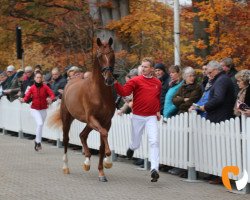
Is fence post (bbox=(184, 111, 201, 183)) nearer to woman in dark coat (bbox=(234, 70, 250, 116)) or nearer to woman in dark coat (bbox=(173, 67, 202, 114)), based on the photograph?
woman in dark coat (bbox=(173, 67, 202, 114))

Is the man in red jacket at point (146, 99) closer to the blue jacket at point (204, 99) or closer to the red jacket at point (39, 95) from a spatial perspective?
the blue jacket at point (204, 99)

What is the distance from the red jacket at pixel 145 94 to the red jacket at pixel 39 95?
7.07m

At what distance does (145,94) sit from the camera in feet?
45.7

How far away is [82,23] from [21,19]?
885 cm

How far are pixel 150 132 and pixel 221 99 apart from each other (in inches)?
57.0

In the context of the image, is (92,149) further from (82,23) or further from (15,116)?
(82,23)

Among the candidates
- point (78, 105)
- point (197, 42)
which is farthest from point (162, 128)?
point (197, 42)

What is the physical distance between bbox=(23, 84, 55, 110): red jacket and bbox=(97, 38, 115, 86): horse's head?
6.97 meters

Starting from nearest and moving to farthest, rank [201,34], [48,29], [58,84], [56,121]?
1. [56,121]
2. [58,84]
3. [201,34]
4. [48,29]

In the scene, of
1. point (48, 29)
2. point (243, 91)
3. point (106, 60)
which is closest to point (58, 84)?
point (106, 60)

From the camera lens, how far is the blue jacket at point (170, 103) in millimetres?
15373

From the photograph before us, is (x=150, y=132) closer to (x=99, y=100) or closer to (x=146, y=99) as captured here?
(x=146, y=99)

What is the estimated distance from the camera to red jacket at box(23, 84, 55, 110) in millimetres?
20781

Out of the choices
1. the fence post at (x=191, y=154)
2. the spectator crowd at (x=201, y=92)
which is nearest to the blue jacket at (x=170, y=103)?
the spectator crowd at (x=201, y=92)
